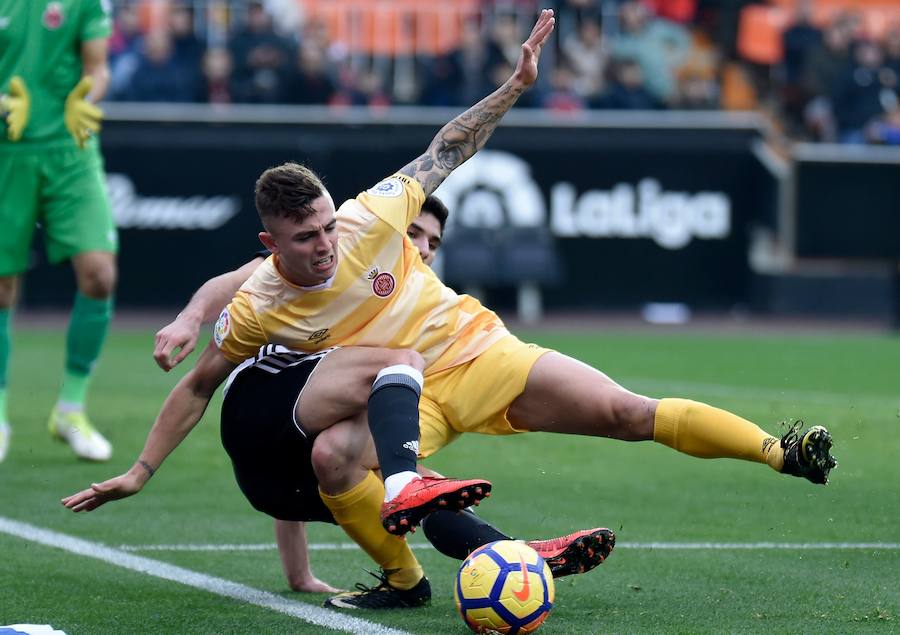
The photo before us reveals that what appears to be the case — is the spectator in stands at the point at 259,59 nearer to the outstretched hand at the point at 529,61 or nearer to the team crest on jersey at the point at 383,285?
the outstretched hand at the point at 529,61

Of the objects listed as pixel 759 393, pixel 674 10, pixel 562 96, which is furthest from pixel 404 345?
pixel 674 10

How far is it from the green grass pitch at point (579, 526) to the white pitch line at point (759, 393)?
0.13 feet

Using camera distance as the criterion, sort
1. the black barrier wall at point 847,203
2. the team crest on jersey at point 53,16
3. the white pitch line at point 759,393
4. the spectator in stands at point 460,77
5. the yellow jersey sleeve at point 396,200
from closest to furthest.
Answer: the yellow jersey sleeve at point 396,200 → the team crest on jersey at point 53,16 → the white pitch line at point 759,393 → the black barrier wall at point 847,203 → the spectator in stands at point 460,77

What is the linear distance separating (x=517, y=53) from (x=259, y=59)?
9.52 ft

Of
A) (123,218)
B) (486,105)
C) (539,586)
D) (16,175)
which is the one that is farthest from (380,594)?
(123,218)

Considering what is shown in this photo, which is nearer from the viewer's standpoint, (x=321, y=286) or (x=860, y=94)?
(x=321, y=286)

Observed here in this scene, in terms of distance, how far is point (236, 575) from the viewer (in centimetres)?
502

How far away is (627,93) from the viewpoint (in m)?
17.6

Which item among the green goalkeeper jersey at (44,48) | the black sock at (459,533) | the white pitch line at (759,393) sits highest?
the green goalkeeper jersey at (44,48)

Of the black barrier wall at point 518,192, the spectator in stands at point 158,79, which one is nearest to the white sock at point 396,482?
the black barrier wall at point 518,192

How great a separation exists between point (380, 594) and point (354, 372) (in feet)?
2.17

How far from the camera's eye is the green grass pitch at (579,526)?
4.34 m

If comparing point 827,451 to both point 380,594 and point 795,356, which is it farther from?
point 795,356

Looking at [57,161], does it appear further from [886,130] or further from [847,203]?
[886,130]
